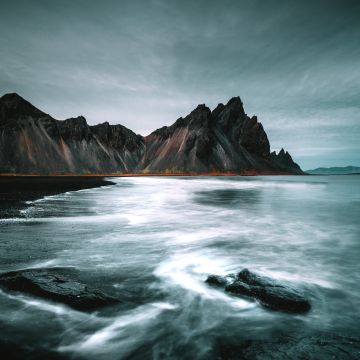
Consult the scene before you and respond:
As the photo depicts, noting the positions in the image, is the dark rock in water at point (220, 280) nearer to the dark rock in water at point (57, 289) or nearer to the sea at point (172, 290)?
the sea at point (172, 290)

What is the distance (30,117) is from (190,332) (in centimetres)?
21922

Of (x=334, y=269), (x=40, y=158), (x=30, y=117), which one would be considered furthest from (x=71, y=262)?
(x=30, y=117)

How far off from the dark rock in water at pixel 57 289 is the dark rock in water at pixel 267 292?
2.71 meters

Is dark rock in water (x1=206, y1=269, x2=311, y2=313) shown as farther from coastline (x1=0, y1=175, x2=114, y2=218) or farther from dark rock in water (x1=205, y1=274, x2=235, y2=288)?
coastline (x1=0, y1=175, x2=114, y2=218)

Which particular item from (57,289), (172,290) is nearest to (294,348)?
(172,290)

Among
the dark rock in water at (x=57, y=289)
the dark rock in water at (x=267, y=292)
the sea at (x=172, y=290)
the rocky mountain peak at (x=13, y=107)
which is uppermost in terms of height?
the rocky mountain peak at (x=13, y=107)

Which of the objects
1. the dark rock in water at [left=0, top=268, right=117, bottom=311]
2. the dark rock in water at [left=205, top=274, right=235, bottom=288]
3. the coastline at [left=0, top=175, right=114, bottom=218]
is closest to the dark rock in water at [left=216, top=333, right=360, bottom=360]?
the dark rock in water at [left=205, top=274, right=235, bottom=288]

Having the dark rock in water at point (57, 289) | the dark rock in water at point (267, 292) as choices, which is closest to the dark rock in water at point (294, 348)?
the dark rock in water at point (267, 292)

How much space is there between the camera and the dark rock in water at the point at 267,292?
5.65 m

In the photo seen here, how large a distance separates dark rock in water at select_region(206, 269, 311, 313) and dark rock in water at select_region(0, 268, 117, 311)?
2.71 meters

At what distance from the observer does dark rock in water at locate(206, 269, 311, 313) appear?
18.5 ft

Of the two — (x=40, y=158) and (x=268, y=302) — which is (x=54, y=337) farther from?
(x=40, y=158)

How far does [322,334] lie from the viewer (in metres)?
4.74

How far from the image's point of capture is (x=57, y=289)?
19.1ft
